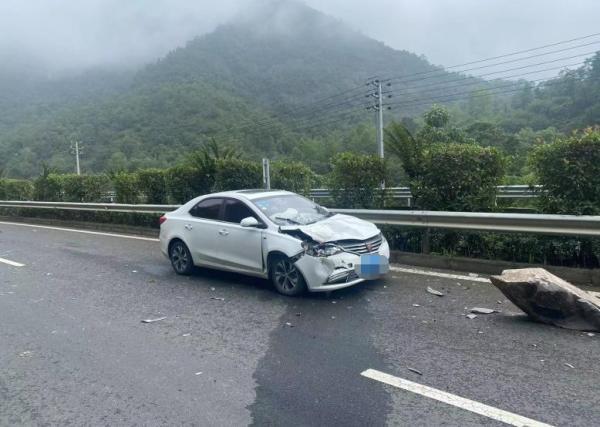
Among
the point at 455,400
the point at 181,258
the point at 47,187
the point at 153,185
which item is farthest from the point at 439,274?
the point at 47,187

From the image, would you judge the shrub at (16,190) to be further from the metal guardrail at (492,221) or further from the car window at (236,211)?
the metal guardrail at (492,221)

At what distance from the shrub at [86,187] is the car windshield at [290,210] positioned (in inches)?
499

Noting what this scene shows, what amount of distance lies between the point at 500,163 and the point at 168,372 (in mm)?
6788

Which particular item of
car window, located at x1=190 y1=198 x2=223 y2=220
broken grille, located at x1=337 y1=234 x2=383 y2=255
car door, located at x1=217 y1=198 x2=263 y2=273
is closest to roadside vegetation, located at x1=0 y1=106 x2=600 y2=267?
broken grille, located at x1=337 y1=234 x2=383 y2=255

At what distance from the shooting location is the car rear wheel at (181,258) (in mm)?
8438

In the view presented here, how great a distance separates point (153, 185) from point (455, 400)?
1385cm

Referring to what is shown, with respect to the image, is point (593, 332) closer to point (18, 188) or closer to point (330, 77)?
point (18, 188)

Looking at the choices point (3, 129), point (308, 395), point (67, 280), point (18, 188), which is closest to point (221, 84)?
point (3, 129)

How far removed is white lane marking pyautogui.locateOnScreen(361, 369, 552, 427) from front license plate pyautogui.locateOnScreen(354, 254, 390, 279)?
234 centimetres

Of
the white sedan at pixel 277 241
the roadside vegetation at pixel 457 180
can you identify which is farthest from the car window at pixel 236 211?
the roadside vegetation at pixel 457 180

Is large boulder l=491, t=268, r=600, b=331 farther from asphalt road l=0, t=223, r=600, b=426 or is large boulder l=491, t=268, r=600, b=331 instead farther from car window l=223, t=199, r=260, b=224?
car window l=223, t=199, r=260, b=224

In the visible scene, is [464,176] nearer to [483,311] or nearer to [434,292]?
[434,292]

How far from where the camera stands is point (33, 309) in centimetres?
680

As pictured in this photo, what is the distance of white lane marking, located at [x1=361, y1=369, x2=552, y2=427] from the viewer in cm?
357
